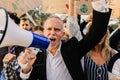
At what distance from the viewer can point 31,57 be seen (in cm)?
220

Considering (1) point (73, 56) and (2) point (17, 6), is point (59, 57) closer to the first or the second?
(1) point (73, 56)

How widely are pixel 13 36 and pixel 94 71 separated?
1.29 metres

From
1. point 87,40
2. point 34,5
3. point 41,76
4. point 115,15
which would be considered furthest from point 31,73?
point 115,15

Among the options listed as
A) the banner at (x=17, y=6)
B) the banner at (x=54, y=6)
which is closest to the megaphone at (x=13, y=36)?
the banner at (x=17, y=6)

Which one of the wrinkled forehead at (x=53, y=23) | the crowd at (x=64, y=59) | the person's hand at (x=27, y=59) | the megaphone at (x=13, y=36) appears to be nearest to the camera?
the megaphone at (x=13, y=36)

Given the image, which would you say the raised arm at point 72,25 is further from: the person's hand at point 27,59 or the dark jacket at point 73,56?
the person's hand at point 27,59

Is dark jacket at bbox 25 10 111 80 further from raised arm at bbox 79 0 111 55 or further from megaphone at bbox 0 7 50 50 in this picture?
megaphone at bbox 0 7 50 50

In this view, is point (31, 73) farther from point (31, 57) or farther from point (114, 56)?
point (114, 56)

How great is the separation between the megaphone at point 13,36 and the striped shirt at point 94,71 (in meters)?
1.08

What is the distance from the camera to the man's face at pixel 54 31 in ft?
8.37

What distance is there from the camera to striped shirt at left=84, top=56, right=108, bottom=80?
280 cm

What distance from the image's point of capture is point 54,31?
2.58 meters

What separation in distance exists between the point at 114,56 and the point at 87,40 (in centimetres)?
53

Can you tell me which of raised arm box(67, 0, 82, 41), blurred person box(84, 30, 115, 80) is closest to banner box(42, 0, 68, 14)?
raised arm box(67, 0, 82, 41)
